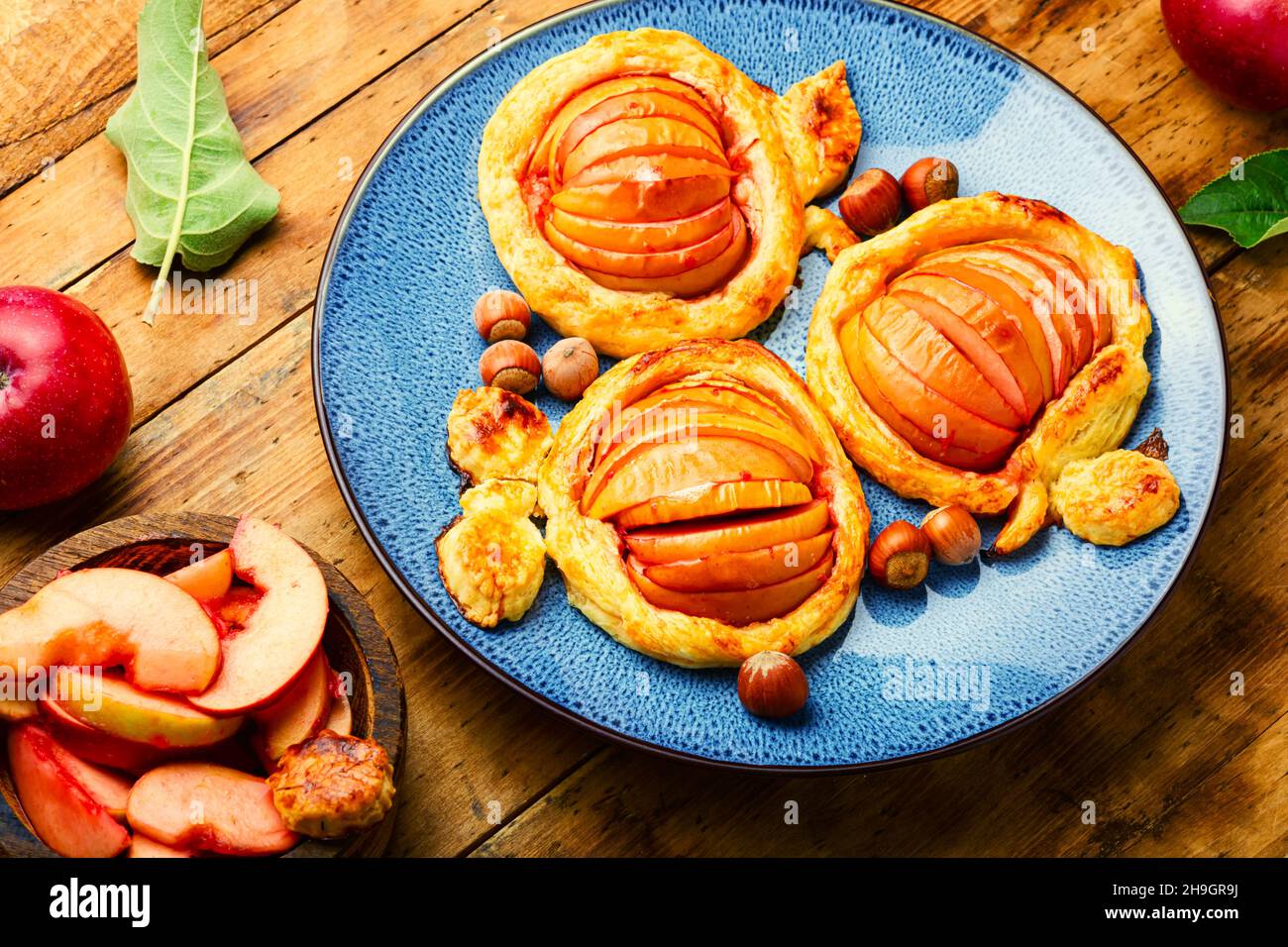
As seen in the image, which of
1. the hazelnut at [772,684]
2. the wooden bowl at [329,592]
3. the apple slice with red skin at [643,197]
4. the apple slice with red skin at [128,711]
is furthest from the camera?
the apple slice with red skin at [643,197]

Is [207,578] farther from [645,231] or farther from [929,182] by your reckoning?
[929,182]

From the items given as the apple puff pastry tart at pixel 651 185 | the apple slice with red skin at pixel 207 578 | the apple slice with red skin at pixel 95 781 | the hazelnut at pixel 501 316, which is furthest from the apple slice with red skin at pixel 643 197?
the apple slice with red skin at pixel 95 781

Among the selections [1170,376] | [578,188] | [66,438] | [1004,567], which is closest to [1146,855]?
[1004,567]

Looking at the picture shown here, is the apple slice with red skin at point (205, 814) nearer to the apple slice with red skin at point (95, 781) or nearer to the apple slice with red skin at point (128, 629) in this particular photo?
the apple slice with red skin at point (95, 781)

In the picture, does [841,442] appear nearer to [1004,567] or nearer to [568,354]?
[1004,567]

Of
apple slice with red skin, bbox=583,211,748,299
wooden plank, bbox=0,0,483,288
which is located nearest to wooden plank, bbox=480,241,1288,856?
apple slice with red skin, bbox=583,211,748,299

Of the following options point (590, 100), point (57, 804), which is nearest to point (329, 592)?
point (57, 804)
